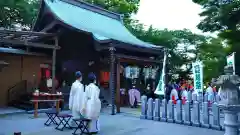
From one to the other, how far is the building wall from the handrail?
0.20 meters

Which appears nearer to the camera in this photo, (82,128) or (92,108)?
(92,108)

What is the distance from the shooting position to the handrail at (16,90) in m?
13.3

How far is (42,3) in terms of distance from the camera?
13.8m

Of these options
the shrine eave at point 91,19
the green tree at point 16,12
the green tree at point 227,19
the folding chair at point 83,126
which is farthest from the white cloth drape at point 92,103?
the green tree at point 16,12

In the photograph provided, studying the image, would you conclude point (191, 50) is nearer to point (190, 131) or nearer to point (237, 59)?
point (190, 131)

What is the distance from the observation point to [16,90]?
1348 cm

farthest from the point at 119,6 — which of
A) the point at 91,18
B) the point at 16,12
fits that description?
the point at 16,12

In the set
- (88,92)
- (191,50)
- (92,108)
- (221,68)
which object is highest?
(191,50)

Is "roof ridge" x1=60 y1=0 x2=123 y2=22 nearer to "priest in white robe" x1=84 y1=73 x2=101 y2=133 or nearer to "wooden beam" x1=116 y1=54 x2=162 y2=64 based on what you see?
"wooden beam" x1=116 y1=54 x2=162 y2=64

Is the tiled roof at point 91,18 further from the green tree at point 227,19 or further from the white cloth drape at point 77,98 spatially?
the green tree at point 227,19

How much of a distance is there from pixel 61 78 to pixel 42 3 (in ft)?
14.7

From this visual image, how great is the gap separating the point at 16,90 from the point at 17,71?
108cm

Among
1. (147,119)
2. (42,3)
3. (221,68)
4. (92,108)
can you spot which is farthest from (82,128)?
(42,3)

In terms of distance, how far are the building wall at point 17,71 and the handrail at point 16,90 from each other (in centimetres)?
20
